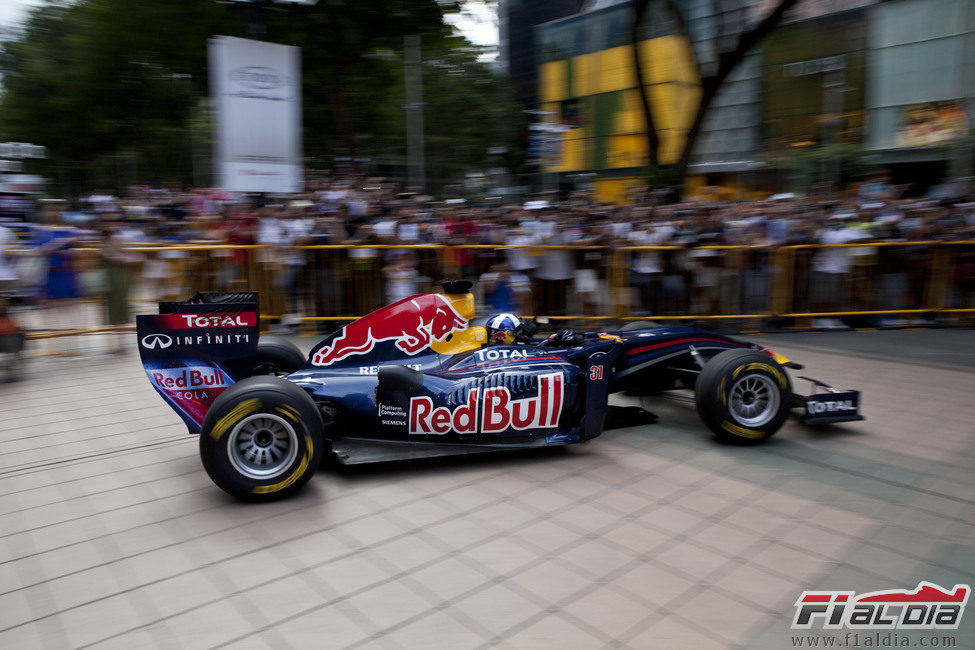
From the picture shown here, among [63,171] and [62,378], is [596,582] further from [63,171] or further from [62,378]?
[63,171]

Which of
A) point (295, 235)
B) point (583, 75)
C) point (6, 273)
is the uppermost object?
point (583, 75)

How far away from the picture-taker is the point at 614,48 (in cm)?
3528

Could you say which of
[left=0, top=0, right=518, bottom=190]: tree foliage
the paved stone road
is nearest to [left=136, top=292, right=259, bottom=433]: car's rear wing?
the paved stone road

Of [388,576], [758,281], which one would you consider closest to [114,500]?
[388,576]

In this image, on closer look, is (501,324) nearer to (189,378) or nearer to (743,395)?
(743,395)

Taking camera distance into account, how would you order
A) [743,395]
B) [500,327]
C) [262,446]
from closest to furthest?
1. [262,446]
2. [743,395]
3. [500,327]

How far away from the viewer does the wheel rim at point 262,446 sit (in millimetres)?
4340

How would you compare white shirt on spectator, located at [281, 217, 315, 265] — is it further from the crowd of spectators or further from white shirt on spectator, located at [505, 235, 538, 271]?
white shirt on spectator, located at [505, 235, 538, 271]

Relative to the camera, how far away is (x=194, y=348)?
4730 mm

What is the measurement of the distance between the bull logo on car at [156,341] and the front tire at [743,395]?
3.97 meters

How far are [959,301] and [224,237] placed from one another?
11402 millimetres

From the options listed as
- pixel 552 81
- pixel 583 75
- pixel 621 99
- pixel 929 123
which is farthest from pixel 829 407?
pixel 552 81

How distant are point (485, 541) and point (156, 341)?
2.58 m

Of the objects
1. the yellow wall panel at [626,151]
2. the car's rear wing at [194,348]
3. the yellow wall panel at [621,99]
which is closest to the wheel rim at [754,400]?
the car's rear wing at [194,348]
